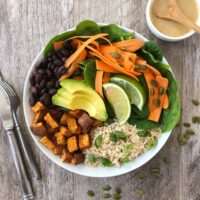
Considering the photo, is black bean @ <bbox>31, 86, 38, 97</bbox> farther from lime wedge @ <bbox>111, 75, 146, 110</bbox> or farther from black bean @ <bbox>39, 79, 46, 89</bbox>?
lime wedge @ <bbox>111, 75, 146, 110</bbox>

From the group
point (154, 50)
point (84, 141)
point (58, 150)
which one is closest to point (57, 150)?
point (58, 150)

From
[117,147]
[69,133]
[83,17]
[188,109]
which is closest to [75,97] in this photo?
[69,133]

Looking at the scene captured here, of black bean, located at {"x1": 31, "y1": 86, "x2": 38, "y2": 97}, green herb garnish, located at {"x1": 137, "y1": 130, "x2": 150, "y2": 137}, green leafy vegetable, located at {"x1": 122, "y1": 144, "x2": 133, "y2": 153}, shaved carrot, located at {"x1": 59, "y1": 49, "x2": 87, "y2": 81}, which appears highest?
shaved carrot, located at {"x1": 59, "y1": 49, "x2": 87, "y2": 81}

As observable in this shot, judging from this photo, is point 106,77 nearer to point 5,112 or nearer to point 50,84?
point 50,84

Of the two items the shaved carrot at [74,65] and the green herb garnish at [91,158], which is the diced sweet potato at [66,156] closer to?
the green herb garnish at [91,158]

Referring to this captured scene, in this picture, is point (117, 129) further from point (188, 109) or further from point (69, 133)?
point (188, 109)

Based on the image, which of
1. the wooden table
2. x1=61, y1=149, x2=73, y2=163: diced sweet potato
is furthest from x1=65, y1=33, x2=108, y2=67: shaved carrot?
x1=61, y1=149, x2=73, y2=163: diced sweet potato
